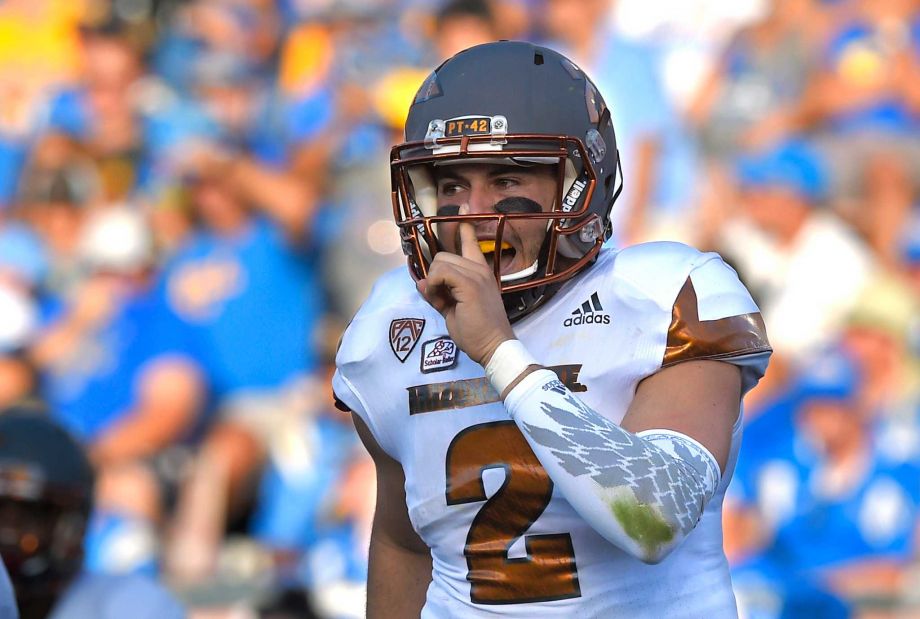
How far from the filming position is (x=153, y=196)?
656cm

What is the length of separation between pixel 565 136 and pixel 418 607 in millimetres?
858

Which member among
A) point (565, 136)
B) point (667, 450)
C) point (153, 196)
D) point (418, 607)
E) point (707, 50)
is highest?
point (707, 50)

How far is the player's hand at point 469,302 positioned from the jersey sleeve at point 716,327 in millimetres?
260

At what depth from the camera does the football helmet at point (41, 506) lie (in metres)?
3.22

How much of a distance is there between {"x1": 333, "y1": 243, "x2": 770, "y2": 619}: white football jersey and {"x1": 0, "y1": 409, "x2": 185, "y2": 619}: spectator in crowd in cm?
125

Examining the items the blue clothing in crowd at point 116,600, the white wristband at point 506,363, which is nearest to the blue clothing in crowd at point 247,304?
the blue clothing in crowd at point 116,600

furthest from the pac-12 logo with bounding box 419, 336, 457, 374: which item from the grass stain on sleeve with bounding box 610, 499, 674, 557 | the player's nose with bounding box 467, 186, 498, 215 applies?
the grass stain on sleeve with bounding box 610, 499, 674, 557

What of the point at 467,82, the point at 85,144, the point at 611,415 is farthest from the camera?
the point at 85,144

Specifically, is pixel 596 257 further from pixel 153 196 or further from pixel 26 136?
pixel 26 136

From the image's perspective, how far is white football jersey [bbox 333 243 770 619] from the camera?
196 centimetres

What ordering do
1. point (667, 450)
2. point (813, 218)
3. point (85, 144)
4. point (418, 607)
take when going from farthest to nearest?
point (85, 144) → point (813, 218) → point (418, 607) → point (667, 450)

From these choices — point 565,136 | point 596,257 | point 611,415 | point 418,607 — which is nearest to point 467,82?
point 565,136

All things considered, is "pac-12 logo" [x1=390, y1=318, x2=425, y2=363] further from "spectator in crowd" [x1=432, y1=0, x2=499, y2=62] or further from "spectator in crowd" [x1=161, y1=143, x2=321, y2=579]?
"spectator in crowd" [x1=432, y1=0, x2=499, y2=62]

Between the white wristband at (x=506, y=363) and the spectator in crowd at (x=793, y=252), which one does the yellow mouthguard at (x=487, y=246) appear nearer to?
the white wristband at (x=506, y=363)
